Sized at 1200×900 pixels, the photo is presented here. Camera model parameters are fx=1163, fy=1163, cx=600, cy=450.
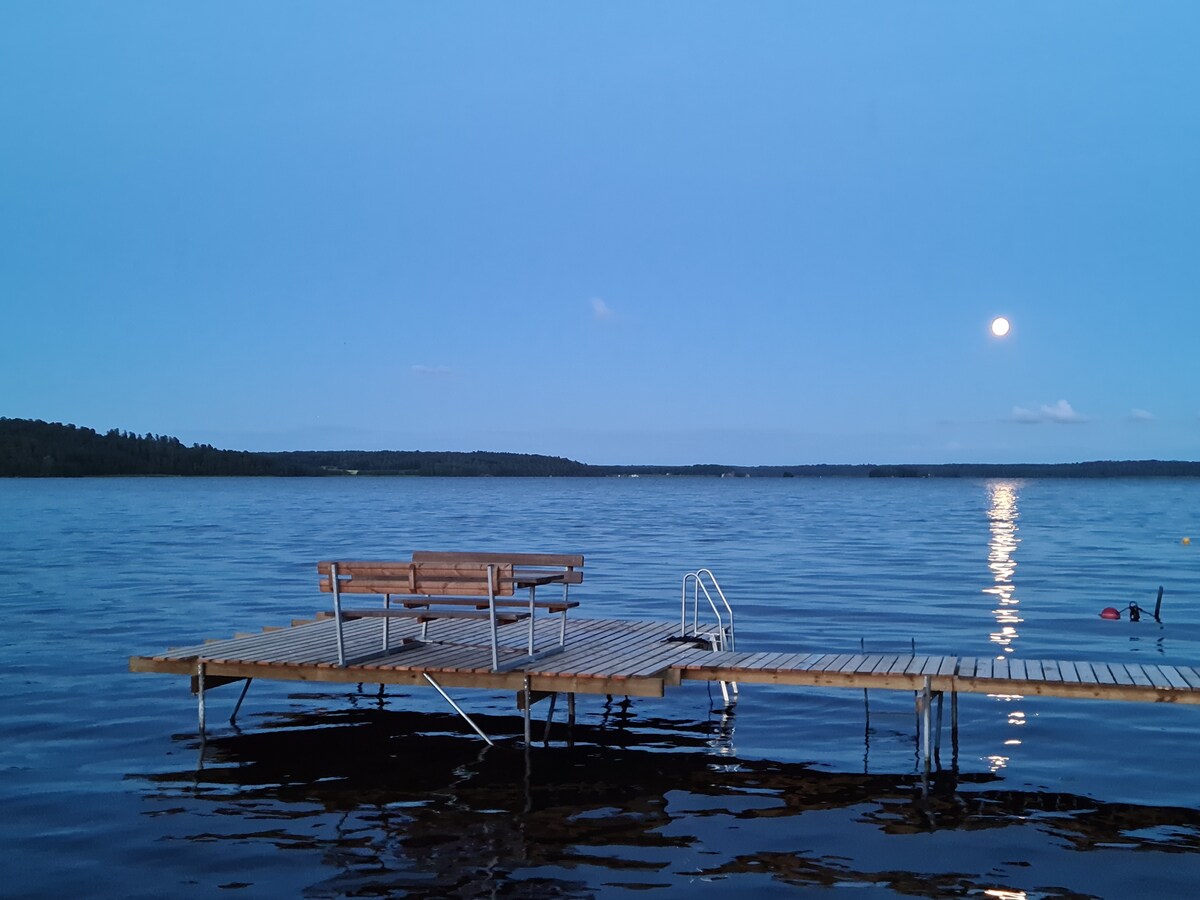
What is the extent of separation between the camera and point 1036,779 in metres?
11.0

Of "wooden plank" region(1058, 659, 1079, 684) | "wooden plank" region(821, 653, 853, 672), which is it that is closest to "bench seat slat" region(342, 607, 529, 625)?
"wooden plank" region(821, 653, 853, 672)

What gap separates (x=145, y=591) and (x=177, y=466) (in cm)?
17781

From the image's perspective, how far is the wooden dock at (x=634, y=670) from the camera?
34.3 feet

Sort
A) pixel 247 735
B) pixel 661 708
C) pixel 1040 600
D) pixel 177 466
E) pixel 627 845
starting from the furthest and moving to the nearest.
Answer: pixel 177 466 → pixel 1040 600 → pixel 661 708 → pixel 247 735 → pixel 627 845

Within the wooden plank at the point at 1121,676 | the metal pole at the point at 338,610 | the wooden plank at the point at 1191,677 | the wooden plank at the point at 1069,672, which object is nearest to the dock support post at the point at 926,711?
the wooden plank at the point at 1069,672

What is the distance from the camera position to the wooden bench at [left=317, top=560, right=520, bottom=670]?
10.8m

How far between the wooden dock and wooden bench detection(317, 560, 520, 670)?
0.33 metres

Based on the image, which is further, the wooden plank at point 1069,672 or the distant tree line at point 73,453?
the distant tree line at point 73,453

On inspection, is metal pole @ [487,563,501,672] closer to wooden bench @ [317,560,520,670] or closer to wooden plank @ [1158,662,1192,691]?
wooden bench @ [317,560,520,670]

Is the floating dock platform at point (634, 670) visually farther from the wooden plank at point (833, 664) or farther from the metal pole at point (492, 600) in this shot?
the metal pole at point (492, 600)

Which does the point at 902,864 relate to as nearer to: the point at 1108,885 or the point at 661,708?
the point at 1108,885

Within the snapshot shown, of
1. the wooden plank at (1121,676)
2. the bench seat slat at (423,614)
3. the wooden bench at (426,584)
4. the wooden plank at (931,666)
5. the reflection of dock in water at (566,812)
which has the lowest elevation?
the reflection of dock in water at (566,812)

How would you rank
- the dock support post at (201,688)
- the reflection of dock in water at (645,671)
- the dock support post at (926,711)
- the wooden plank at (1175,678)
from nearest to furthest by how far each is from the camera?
the wooden plank at (1175,678)
the reflection of dock in water at (645,671)
the dock support post at (926,711)
the dock support post at (201,688)

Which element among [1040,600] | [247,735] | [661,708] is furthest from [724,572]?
[247,735]
